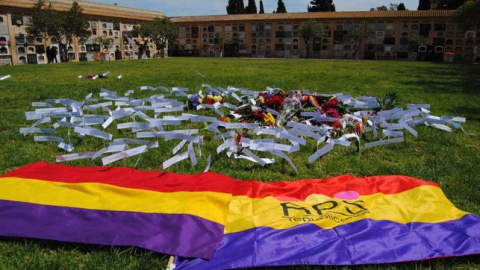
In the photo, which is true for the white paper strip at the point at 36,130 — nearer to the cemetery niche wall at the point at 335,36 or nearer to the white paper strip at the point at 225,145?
the white paper strip at the point at 225,145

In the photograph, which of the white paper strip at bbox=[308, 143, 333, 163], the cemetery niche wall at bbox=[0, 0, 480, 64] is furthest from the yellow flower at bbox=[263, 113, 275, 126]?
the cemetery niche wall at bbox=[0, 0, 480, 64]

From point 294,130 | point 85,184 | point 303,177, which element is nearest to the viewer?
point 85,184

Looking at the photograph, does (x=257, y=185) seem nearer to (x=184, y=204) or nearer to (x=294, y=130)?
(x=184, y=204)

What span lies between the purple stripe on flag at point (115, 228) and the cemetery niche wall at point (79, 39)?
1186 inches

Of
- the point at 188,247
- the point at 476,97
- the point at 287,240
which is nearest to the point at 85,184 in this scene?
the point at 188,247

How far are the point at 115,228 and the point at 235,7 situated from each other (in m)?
64.3

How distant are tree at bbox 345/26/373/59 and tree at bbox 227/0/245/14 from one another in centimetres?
2332

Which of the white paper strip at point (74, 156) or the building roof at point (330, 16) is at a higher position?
the building roof at point (330, 16)

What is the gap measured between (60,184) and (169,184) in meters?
0.91

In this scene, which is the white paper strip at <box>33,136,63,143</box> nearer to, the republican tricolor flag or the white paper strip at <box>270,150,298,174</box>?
the republican tricolor flag

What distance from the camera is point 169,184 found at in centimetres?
315

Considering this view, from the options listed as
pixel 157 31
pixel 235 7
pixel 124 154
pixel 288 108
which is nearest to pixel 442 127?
pixel 288 108

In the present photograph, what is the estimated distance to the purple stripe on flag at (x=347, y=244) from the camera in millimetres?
2090

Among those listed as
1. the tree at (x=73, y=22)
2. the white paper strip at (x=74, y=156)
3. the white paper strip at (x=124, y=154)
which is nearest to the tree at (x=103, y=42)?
the tree at (x=73, y=22)
